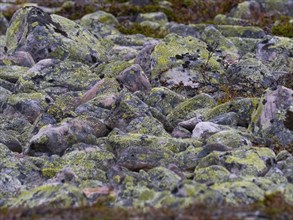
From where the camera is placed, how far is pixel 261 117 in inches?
516

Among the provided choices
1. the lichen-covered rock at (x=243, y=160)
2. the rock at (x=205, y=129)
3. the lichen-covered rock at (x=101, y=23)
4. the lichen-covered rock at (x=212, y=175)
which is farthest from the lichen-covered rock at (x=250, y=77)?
the lichen-covered rock at (x=101, y=23)

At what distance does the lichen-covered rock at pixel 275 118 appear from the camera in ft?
41.5

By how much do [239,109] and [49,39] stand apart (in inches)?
322

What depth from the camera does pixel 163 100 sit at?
1542 cm

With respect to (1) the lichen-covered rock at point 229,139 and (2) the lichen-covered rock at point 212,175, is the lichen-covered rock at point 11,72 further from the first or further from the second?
(2) the lichen-covered rock at point 212,175

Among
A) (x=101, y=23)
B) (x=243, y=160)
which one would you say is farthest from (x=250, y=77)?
(x=101, y=23)

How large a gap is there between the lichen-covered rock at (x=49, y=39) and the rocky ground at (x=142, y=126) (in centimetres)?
3

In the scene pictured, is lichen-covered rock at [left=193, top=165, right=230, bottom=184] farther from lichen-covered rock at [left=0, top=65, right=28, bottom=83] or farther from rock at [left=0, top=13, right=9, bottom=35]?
rock at [left=0, top=13, right=9, bottom=35]

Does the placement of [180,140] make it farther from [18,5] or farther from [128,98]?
[18,5]

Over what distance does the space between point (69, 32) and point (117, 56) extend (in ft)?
5.58

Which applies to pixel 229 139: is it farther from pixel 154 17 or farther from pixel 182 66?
pixel 154 17

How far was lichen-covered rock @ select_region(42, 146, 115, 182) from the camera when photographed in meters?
10.9

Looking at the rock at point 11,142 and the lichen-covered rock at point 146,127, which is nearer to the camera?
the rock at point 11,142

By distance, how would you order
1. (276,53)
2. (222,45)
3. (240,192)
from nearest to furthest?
(240,192), (276,53), (222,45)
